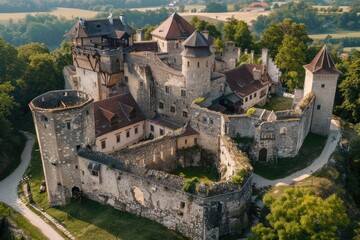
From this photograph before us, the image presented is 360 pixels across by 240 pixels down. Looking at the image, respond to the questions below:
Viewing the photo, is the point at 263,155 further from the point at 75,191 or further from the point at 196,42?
the point at 75,191

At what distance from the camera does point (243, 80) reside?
56.2 metres

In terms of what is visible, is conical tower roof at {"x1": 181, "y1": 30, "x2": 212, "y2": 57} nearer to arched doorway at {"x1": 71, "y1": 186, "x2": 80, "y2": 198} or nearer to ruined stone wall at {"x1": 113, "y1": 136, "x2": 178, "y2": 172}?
ruined stone wall at {"x1": 113, "y1": 136, "x2": 178, "y2": 172}

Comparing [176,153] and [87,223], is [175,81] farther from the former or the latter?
[87,223]

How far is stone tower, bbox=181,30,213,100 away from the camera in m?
45.0

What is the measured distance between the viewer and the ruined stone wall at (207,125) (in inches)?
1743

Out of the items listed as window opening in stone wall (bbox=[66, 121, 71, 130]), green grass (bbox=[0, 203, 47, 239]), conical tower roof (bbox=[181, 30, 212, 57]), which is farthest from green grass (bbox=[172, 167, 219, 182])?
green grass (bbox=[0, 203, 47, 239])

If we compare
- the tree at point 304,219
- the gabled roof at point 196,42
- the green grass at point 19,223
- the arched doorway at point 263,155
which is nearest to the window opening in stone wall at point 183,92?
the gabled roof at point 196,42

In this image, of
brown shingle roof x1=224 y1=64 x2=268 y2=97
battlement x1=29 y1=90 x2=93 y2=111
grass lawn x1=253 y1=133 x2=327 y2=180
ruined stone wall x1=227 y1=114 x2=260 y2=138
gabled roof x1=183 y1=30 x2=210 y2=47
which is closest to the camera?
battlement x1=29 y1=90 x2=93 y2=111

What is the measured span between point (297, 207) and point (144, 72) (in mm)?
29090

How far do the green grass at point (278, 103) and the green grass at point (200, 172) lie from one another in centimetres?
1661

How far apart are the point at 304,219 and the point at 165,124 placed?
85.3ft

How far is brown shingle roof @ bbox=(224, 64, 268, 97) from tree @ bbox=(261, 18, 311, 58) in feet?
52.7

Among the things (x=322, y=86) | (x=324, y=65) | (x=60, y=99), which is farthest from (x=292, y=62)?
(x=60, y=99)

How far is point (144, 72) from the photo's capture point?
1984 inches
